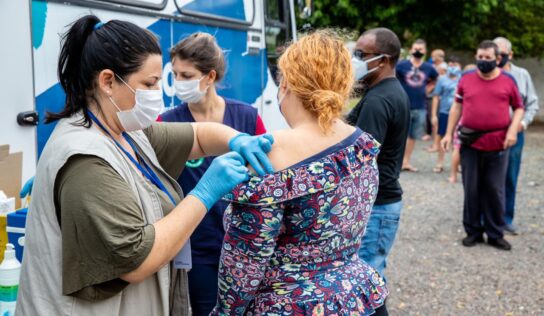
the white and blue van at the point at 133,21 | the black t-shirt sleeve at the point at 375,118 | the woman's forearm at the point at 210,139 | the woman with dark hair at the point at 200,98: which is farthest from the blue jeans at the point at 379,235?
the white and blue van at the point at 133,21

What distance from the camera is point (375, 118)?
359 cm

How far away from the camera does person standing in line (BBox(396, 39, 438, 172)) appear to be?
1062 cm

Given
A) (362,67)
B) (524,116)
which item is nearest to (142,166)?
(362,67)

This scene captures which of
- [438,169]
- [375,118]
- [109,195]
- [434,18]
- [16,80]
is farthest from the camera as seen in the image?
[434,18]

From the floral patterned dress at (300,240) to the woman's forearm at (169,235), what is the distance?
138mm

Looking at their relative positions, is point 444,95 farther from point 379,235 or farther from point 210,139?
point 210,139

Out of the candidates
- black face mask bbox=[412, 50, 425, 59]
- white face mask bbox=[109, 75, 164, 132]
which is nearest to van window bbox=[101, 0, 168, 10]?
white face mask bbox=[109, 75, 164, 132]

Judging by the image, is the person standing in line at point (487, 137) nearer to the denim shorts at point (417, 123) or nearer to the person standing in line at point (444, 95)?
the denim shorts at point (417, 123)

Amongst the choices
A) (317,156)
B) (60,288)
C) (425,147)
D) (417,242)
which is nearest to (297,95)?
(317,156)

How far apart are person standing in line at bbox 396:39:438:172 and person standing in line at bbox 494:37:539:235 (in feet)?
12.4

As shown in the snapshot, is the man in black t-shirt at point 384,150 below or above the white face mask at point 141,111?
below

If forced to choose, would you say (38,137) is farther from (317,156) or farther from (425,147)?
(425,147)

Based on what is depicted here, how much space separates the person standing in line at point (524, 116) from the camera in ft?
20.9

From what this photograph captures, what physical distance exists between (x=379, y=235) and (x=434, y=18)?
49.8 ft
